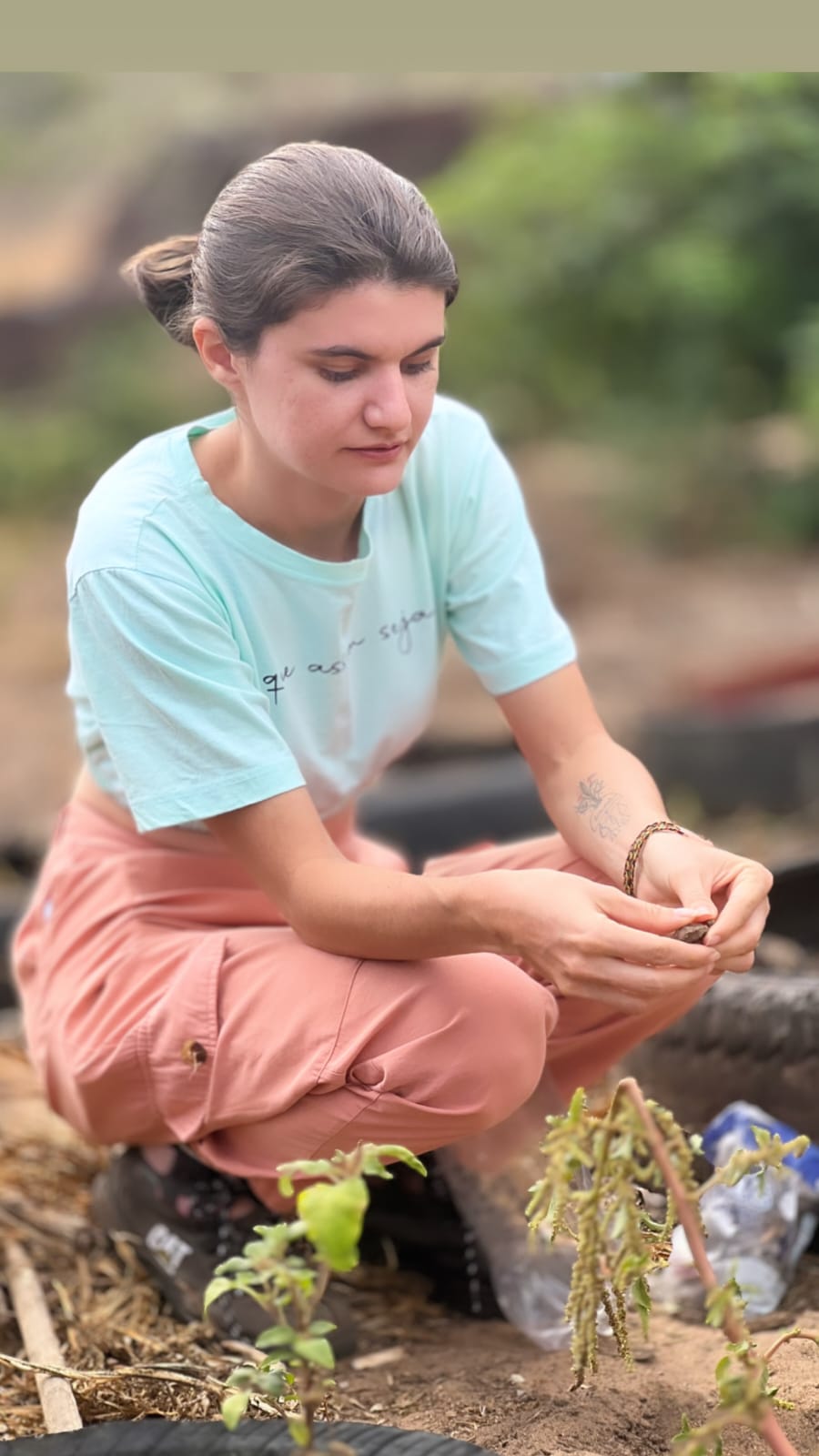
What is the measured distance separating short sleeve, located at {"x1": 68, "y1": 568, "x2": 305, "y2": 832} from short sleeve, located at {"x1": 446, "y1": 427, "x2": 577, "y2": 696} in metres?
0.34

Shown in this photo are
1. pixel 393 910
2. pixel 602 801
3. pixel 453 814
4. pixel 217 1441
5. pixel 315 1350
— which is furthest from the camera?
pixel 453 814

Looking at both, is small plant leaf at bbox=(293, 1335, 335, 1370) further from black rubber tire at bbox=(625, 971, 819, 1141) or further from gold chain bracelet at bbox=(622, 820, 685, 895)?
black rubber tire at bbox=(625, 971, 819, 1141)

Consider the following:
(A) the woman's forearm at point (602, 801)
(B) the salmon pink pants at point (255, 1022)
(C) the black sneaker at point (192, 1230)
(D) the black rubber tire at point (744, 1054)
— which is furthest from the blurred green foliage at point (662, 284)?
(C) the black sneaker at point (192, 1230)

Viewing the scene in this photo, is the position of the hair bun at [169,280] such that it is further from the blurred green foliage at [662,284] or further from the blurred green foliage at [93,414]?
the blurred green foliage at [93,414]

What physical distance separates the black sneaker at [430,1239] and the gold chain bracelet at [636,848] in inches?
19.8

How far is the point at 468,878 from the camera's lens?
164cm

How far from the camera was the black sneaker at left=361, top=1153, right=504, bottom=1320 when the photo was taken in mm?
2055

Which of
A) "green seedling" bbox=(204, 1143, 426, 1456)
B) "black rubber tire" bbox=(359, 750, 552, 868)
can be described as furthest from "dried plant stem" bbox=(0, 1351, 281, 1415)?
"black rubber tire" bbox=(359, 750, 552, 868)

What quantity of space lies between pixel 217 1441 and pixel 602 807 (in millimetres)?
799

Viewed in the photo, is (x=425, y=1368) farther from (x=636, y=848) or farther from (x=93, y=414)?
(x=93, y=414)

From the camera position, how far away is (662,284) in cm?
613

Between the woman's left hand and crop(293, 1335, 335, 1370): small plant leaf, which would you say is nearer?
crop(293, 1335, 335, 1370): small plant leaf

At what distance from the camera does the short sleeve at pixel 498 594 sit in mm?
1968

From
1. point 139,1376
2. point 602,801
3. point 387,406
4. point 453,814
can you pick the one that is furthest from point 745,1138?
point 453,814
